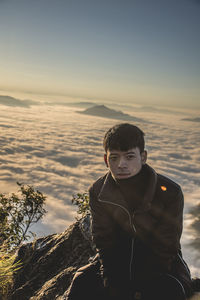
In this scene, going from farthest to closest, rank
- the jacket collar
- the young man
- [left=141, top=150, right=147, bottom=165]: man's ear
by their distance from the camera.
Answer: [left=141, top=150, right=147, bottom=165]: man's ear → the jacket collar → the young man

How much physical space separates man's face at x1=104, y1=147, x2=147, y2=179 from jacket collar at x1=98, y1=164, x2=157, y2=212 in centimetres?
16

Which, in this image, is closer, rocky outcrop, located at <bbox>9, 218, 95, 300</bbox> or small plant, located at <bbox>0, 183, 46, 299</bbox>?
rocky outcrop, located at <bbox>9, 218, 95, 300</bbox>

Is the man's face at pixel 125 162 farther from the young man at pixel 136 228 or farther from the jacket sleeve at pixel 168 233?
the jacket sleeve at pixel 168 233

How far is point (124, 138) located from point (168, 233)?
1.05 meters

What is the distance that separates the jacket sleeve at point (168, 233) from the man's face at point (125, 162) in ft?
1.54

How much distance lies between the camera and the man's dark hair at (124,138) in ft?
8.06

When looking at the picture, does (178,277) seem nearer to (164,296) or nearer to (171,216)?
(164,296)

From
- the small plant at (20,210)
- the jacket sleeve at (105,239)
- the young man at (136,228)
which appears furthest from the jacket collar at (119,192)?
the small plant at (20,210)

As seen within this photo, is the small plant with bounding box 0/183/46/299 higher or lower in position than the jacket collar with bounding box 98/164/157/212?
lower

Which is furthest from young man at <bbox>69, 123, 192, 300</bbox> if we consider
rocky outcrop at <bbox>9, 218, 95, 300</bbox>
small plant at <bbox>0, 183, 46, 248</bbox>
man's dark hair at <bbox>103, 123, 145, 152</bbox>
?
small plant at <bbox>0, 183, 46, 248</bbox>

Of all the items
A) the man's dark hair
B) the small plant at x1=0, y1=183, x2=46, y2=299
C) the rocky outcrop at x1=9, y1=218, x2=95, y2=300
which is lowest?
the small plant at x1=0, y1=183, x2=46, y2=299

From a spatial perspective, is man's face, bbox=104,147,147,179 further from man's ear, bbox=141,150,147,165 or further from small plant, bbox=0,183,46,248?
small plant, bbox=0,183,46,248

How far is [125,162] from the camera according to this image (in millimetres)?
2438

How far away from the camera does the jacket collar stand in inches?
95.2
